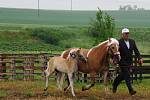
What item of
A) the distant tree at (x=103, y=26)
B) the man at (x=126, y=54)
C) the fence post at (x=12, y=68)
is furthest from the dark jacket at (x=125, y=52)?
the distant tree at (x=103, y=26)

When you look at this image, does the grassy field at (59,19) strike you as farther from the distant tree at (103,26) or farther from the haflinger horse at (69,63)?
the haflinger horse at (69,63)

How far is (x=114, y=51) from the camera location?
1168 cm

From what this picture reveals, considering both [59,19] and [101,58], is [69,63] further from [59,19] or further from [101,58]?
[59,19]

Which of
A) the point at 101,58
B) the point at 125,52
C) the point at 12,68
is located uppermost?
the point at 125,52

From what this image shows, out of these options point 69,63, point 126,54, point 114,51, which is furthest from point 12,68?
point 114,51

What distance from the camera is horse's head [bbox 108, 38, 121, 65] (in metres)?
11.7

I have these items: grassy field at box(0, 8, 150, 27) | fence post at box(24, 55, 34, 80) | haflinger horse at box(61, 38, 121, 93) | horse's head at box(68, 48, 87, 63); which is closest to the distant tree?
fence post at box(24, 55, 34, 80)

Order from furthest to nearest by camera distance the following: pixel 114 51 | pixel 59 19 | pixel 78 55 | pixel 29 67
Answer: pixel 59 19 → pixel 29 67 → pixel 78 55 → pixel 114 51

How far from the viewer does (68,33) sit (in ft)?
238

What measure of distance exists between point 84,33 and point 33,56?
54.7m

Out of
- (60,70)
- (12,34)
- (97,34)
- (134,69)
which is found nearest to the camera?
(60,70)

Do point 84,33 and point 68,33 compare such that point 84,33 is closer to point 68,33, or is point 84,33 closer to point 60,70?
point 68,33

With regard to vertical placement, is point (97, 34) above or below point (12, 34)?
above

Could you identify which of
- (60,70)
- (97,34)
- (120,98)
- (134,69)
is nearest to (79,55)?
(60,70)
